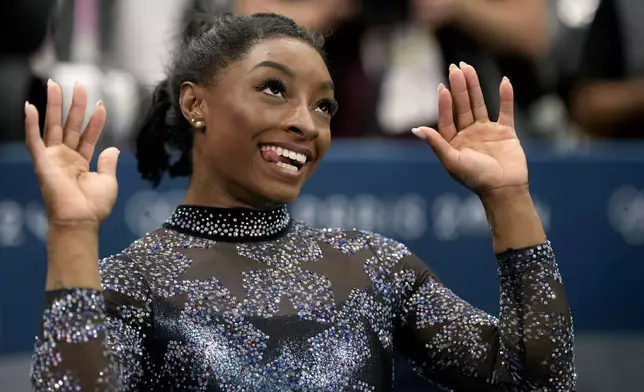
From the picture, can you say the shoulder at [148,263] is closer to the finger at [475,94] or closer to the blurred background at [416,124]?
the finger at [475,94]

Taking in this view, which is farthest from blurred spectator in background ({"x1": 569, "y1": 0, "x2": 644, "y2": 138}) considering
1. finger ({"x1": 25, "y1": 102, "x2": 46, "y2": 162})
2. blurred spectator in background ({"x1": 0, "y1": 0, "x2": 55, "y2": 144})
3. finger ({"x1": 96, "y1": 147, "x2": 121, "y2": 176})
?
finger ({"x1": 25, "y1": 102, "x2": 46, "y2": 162})

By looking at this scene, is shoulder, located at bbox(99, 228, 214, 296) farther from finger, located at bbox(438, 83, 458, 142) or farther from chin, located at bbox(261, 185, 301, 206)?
finger, located at bbox(438, 83, 458, 142)

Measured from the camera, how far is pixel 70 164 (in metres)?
1.47

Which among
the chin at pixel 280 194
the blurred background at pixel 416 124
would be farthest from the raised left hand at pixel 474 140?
the blurred background at pixel 416 124

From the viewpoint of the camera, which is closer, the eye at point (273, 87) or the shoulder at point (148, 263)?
the shoulder at point (148, 263)

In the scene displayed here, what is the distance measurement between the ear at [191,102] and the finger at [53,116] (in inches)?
12.9

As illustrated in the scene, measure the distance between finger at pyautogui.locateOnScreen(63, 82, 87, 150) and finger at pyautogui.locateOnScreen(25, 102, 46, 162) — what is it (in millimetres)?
50

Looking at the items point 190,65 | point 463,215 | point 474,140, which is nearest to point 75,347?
point 190,65

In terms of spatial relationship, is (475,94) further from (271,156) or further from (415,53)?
(415,53)

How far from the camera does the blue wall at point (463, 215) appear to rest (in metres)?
2.65

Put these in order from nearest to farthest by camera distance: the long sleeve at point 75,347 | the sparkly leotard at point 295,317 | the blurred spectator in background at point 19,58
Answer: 1. the long sleeve at point 75,347
2. the sparkly leotard at point 295,317
3. the blurred spectator in background at point 19,58

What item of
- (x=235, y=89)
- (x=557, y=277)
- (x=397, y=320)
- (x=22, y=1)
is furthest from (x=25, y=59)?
(x=557, y=277)

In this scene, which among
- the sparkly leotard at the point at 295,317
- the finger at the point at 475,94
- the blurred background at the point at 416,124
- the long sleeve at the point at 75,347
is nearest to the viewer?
the long sleeve at the point at 75,347

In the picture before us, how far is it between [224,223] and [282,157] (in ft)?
0.48
